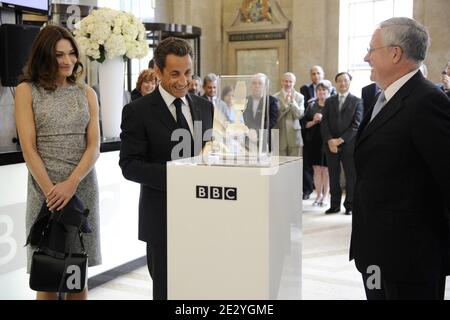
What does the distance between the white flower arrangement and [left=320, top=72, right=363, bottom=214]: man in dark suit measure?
11.6 feet

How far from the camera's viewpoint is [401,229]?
88.5 inches

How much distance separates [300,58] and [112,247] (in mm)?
7563

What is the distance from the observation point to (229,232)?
6.29 feet

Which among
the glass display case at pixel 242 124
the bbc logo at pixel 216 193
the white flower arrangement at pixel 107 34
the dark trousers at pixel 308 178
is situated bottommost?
the dark trousers at pixel 308 178

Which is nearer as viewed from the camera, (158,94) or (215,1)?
(158,94)

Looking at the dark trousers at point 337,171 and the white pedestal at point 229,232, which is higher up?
the white pedestal at point 229,232

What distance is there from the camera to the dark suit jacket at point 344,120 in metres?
7.38

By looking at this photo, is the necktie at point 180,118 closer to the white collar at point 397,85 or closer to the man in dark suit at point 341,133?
the white collar at point 397,85

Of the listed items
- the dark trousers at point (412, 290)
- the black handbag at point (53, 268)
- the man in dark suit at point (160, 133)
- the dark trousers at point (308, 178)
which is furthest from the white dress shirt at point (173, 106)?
the dark trousers at point (308, 178)

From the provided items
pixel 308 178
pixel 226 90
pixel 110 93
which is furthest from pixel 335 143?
pixel 226 90

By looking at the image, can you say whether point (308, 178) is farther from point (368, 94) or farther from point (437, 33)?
point (437, 33)

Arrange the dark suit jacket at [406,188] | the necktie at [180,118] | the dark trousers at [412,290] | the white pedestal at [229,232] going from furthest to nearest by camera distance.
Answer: the necktie at [180,118]
the dark trousers at [412,290]
the dark suit jacket at [406,188]
the white pedestal at [229,232]
